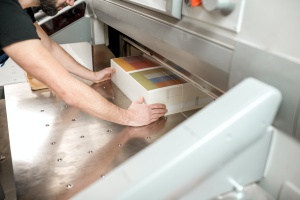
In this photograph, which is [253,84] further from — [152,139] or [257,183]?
[152,139]

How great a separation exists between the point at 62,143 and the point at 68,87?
0.62 ft

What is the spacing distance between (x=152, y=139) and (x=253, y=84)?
0.51 metres

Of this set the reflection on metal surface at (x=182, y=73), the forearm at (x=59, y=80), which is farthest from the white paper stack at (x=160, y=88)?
the forearm at (x=59, y=80)

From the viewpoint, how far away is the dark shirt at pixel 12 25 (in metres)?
0.84

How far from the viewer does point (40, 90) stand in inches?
52.6

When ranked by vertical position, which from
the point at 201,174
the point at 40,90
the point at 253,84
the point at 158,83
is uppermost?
the point at 253,84

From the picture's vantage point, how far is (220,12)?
0.56 meters

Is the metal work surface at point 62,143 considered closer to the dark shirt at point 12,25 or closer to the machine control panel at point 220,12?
the dark shirt at point 12,25

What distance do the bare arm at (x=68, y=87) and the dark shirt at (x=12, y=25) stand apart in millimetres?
17

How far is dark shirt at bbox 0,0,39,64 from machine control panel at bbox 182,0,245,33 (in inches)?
20.1

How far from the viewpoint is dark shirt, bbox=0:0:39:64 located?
2.75 ft

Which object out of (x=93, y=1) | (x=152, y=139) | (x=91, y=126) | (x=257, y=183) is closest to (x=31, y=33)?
(x=91, y=126)

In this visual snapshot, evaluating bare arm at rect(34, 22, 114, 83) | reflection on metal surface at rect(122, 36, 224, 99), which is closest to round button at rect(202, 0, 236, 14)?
reflection on metal surface at rect(122, 36, 224, 99)

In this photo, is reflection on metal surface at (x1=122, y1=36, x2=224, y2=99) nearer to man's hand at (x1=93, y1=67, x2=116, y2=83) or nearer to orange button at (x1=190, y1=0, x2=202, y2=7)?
man's hand at (x1=93, y1=67, x2=116, y2=83)
